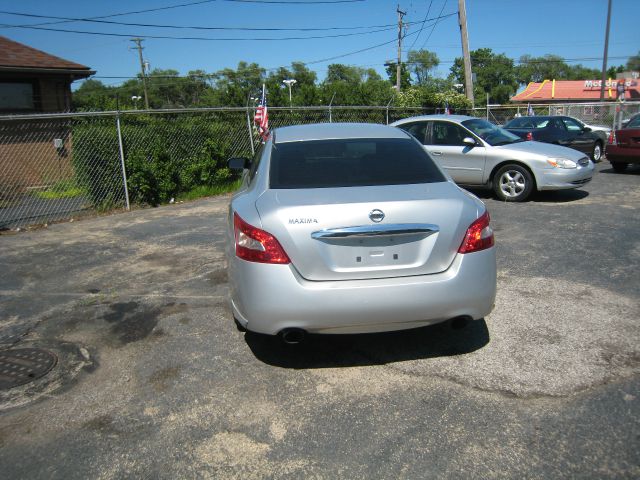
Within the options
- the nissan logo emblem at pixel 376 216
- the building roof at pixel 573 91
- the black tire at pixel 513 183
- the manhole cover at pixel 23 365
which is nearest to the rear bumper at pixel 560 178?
the black tire at pixel 513 183

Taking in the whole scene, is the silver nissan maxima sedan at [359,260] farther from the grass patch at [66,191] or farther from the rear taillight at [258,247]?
the grass patch at [66,191]

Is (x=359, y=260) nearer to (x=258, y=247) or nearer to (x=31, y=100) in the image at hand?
(x=258, y=247)

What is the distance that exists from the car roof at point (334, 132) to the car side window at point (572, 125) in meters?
11.5

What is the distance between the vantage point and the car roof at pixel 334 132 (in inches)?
171

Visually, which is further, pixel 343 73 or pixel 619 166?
pixel 343 73

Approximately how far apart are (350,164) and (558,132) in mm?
11870

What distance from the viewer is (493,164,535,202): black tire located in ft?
30.2

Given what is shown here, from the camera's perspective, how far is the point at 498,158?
9.39 meters

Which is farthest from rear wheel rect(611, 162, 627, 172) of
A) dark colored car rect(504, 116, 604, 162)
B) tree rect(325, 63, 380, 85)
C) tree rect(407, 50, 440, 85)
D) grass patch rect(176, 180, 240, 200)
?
tree rect(325, 63, 380, 85)

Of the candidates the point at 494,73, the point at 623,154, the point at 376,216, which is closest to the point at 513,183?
the point at 623,154

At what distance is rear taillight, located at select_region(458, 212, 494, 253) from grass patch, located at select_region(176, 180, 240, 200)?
859 cm

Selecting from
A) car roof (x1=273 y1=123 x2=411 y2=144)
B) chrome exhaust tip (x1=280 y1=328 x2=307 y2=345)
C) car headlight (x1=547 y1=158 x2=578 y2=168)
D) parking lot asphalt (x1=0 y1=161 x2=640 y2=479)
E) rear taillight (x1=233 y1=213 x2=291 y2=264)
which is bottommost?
parking lot asphalt (x1=0 y1=161 x2=640 y2=479)

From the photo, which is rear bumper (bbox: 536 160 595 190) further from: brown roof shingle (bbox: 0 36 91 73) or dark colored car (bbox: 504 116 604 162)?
brown roof shingle (bbox: 0 36 91 73)

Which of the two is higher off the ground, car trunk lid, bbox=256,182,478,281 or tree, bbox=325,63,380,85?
tree, bbox=325,63,380,85
